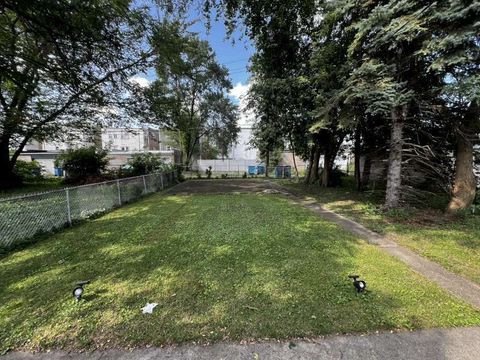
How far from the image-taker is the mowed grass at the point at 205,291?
2.18 metres

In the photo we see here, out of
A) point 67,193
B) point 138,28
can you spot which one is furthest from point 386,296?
point 138,28

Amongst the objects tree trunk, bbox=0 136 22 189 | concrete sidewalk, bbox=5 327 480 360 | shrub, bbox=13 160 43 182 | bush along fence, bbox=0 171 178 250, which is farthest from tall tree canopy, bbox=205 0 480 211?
shrub, bbox=13 160 43 182

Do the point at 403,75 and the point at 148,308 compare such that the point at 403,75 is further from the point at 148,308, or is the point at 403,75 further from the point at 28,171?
the point at 28,171

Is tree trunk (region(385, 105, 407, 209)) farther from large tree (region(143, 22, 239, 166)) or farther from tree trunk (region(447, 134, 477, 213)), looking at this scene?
large tree (region(143, 22, 239, 166))

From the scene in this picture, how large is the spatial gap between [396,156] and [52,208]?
27.4 ft

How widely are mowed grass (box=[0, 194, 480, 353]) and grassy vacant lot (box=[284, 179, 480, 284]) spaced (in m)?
0.86

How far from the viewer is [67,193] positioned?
18.4 feet

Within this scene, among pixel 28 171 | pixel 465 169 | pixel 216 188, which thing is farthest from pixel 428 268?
pixel 28 171

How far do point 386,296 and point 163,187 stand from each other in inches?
478

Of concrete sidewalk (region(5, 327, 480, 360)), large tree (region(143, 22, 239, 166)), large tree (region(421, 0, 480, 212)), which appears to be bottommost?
concrete sidewalk (region(5, 327, 480, 360))

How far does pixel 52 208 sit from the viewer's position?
5.23m

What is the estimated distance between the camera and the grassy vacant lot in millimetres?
3691

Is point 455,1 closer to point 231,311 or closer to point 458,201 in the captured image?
point 458,201

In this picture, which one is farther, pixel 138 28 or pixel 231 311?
pixel 138 28
